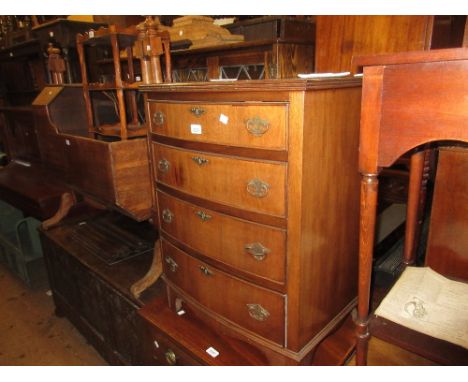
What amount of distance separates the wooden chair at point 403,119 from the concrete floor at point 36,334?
1.99 m

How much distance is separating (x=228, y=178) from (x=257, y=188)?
119mm

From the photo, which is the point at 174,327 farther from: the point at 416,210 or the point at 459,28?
the point at 459,28

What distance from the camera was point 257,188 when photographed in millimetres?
1088

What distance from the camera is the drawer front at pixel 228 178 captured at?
1.06m

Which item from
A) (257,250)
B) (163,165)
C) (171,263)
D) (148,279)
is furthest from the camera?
(148,279)

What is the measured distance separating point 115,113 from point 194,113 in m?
1.69

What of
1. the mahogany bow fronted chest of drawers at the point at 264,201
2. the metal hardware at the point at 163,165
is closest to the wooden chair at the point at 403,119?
the mahogany bow fronted chest of drawers at the point at 264,201

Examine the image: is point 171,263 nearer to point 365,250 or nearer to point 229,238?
point 229,238

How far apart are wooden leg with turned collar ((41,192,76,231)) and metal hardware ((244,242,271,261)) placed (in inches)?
79.5

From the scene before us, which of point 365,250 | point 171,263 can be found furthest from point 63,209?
point 365,250

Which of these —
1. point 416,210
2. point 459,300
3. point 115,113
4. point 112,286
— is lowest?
point 112,286

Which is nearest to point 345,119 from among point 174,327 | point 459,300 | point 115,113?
point 459,300

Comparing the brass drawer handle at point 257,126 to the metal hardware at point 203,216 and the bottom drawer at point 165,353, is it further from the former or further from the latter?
the bottom drawer at point 165,353

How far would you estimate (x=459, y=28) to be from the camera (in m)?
1.55
